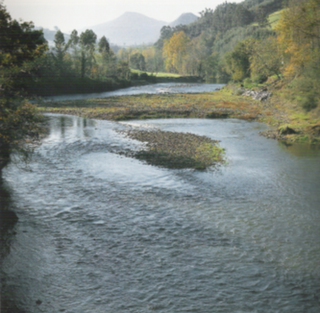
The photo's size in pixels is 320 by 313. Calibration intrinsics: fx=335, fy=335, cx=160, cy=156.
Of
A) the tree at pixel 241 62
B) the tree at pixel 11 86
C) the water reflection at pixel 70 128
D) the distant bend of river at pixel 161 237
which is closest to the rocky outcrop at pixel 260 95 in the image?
the tree at pixel 241 62

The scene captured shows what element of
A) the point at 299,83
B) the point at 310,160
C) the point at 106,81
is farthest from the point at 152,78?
the point at 310,160

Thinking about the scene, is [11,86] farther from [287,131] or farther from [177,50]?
[177,50]

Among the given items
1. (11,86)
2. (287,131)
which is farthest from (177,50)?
(11,86)

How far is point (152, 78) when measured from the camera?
135 metres

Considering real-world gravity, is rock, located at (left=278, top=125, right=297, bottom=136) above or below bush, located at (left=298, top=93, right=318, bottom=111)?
below

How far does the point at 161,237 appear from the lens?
13.2m

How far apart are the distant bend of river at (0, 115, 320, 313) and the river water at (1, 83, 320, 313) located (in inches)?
1.8

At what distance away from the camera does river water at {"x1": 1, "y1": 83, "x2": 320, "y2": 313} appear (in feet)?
32.0

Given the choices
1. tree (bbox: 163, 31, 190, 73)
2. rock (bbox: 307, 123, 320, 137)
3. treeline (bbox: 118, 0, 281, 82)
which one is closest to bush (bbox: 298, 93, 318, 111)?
rock (bbox: 307, 123, 320, 137)

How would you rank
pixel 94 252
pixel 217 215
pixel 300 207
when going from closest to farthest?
pixel 94 252, pixel 217 215, pixel 300 207

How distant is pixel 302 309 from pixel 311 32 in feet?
102

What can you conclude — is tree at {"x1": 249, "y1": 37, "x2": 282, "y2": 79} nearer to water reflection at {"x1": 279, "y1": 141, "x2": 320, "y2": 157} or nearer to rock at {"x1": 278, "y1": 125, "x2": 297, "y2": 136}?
rock at {"x1": 278, "y1": 125, "x2": 297, "y2": 136}

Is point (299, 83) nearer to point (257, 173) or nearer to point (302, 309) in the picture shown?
point (257, 173)

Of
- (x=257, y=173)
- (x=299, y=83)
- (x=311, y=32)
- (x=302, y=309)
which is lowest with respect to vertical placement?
(x=302, y=309)
